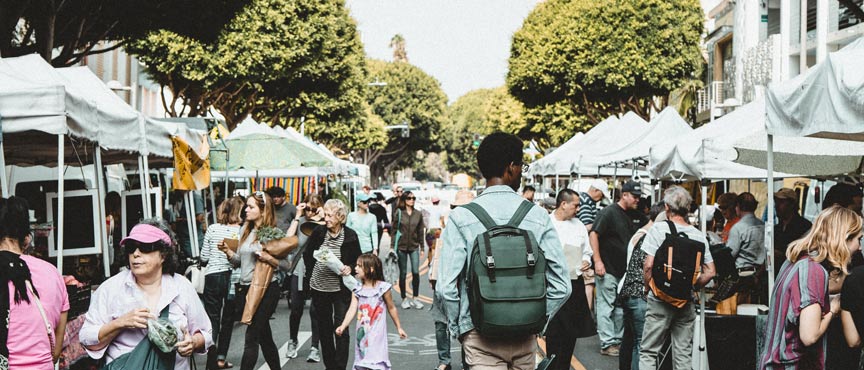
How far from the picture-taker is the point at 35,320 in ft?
15.8

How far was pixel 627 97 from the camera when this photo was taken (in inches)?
1613

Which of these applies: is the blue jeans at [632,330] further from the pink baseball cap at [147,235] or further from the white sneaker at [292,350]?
the pink baseball cap at [147,235]

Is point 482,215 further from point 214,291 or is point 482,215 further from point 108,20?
point 108,20

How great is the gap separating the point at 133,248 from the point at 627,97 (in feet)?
Answer: 124

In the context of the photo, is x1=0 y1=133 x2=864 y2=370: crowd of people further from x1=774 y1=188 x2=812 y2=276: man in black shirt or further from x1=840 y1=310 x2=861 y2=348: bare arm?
x1=774 y1=188 x2=812 y2=276: man in black shirt

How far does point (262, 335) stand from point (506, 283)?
4342 mm

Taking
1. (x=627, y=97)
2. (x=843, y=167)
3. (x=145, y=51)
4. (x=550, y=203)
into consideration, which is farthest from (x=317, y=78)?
(x=843, y=167)

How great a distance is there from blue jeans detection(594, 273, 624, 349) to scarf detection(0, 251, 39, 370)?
21.1 feet

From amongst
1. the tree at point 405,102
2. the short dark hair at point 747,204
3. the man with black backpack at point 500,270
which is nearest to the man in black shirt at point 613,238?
the short dark hair at point 747,204

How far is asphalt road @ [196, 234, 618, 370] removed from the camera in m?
9.70

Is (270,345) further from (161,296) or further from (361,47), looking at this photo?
(361,47)

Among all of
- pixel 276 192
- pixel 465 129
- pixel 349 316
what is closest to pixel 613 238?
pixel 349 316

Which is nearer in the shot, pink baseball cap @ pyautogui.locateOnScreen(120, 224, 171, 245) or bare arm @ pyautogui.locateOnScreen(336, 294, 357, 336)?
pink baseball cap @ pyautogui.locateOnScreen(120, 224, 171, 245)

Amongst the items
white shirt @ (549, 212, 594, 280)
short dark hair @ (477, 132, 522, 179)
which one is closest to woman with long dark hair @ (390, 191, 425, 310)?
white shirt @ (549, 212, 594, 280)
